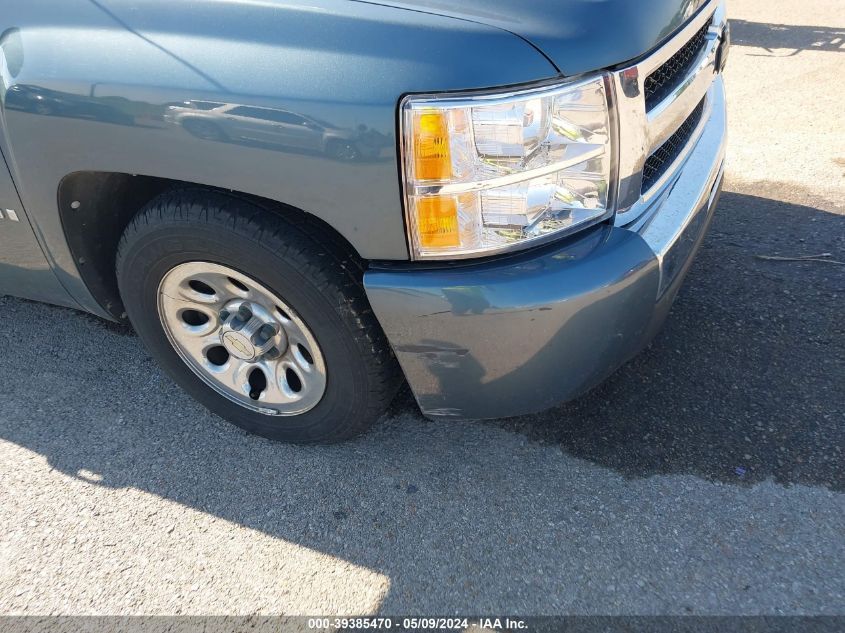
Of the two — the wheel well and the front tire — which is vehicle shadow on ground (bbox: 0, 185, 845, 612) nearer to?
the front tire

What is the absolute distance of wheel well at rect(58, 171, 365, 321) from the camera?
2.01 m

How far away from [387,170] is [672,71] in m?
0.98

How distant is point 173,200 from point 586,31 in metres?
1.23

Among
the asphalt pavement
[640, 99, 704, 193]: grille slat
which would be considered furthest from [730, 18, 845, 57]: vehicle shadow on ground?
[640, 99, 704, 193]: grille slat

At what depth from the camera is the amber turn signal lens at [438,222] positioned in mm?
1741

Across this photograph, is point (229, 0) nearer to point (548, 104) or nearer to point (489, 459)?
point (548, 104)

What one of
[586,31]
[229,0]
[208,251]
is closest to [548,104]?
[586,31]

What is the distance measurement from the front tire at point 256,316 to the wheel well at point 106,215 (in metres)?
0.03

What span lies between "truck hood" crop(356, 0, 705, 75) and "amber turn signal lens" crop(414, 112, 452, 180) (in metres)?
0.29

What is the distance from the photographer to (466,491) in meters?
2.32

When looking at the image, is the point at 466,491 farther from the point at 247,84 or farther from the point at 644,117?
the point at 247,84

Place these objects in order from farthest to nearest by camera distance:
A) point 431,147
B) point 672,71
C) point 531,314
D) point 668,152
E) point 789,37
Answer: point 789,37, point 668,152, point 672,71, point 531,314, point 431,147

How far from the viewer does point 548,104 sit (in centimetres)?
172

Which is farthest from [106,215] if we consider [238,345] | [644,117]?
[644,117]
